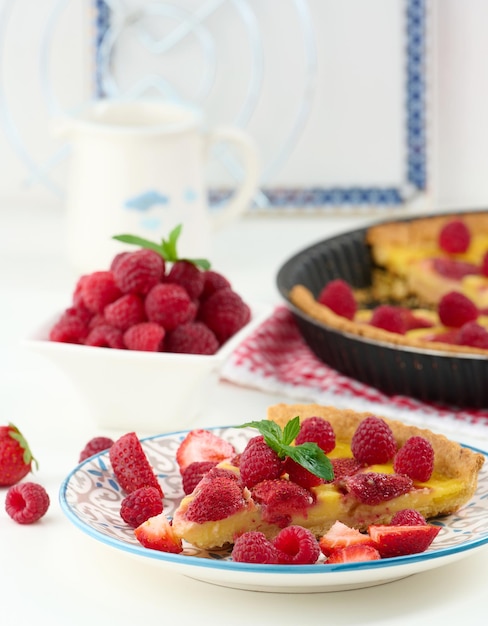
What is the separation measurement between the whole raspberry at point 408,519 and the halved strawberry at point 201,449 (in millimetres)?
215

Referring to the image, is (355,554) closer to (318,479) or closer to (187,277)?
(318,479)

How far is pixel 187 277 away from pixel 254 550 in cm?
49

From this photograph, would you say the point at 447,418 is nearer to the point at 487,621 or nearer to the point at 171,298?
the point at 171,298

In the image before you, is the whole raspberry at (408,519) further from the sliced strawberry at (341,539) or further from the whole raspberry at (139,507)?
the whole raspberry at (139,507)

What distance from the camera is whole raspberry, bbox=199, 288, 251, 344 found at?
4.74ft

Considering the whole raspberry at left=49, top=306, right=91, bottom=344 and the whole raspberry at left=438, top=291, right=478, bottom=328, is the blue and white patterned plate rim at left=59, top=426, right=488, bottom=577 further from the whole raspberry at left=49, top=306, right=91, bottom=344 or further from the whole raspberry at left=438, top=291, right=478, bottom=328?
the whole raspberry at left=438, top=291, right=478, bottom=328

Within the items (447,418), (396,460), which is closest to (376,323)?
(447,418)

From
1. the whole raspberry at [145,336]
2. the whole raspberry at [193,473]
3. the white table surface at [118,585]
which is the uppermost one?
the whole raspberry at [145,336]

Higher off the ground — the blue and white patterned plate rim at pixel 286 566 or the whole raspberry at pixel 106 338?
the whole raspberry at pixel 106 338

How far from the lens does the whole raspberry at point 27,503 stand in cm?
118

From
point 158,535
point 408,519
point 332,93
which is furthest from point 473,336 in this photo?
point 332,93

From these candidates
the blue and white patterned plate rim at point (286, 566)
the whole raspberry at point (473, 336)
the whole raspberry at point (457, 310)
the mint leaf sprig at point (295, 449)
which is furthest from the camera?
the whole raspberry at point (457, 310)

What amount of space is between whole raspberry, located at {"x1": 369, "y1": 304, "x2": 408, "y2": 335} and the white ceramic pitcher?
1.10ft

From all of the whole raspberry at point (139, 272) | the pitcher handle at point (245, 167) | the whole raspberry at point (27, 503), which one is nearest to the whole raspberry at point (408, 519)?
the whole raspberry at point (27, 503)
